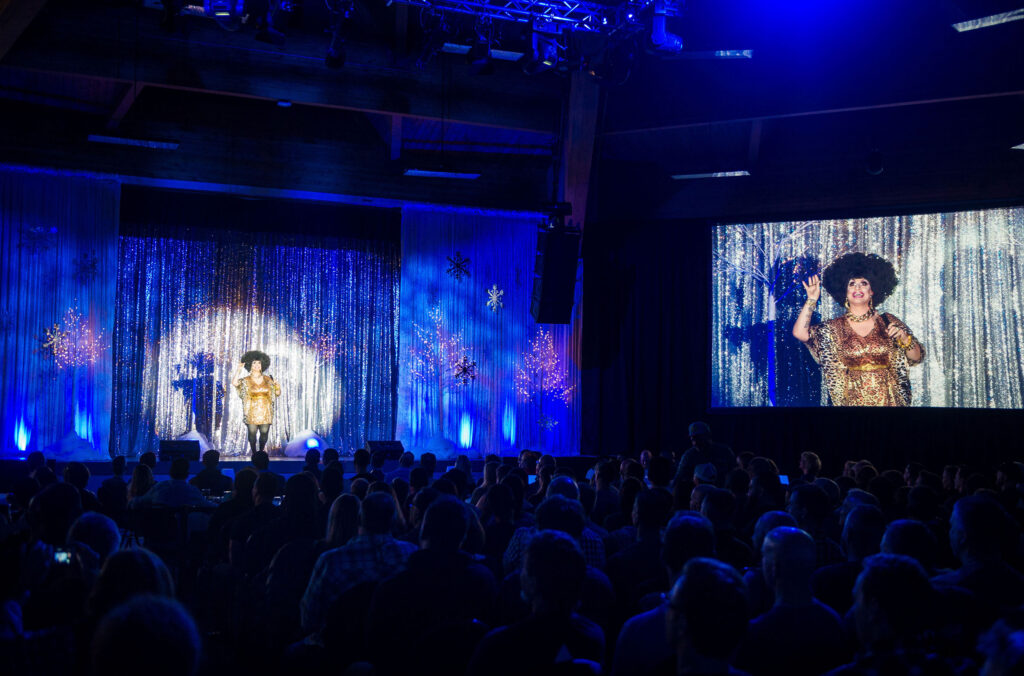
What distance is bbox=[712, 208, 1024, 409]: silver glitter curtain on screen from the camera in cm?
1322

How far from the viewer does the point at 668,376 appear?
15.6 metres

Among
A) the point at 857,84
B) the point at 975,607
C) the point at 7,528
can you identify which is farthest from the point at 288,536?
the point at 857,84

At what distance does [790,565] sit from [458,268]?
44.4 feet

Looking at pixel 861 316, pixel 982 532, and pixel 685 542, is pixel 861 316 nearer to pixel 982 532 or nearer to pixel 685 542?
pixel 982 532

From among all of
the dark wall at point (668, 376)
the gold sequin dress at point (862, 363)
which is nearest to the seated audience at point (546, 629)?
the gold sequin dress at point (862, 363)

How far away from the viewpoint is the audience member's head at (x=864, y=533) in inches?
157

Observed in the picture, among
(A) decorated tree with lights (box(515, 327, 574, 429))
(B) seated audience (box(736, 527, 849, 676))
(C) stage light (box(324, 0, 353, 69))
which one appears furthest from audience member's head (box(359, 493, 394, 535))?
(A) decorated tree with lights (box(515, 327, 574, 429))

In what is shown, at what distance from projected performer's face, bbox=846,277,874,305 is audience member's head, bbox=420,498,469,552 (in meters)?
11.7

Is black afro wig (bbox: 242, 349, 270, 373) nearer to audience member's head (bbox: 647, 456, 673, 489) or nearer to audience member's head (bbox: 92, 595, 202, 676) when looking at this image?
audience member's head (bbox: 647, 456, 673, 489)

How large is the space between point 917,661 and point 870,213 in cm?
Answer: 1286

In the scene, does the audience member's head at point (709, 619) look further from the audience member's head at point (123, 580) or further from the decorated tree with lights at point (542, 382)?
the decorated tree with lights at point (542, 382)

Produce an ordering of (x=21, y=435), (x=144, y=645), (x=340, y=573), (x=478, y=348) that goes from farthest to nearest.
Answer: (x=478, y=348) → (x=21, y=435) → (x=340, y=573) → (x=144, y=645)

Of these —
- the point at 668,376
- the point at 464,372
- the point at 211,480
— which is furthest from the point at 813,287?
the point at 211,480

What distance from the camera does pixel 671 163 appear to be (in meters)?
16.0
